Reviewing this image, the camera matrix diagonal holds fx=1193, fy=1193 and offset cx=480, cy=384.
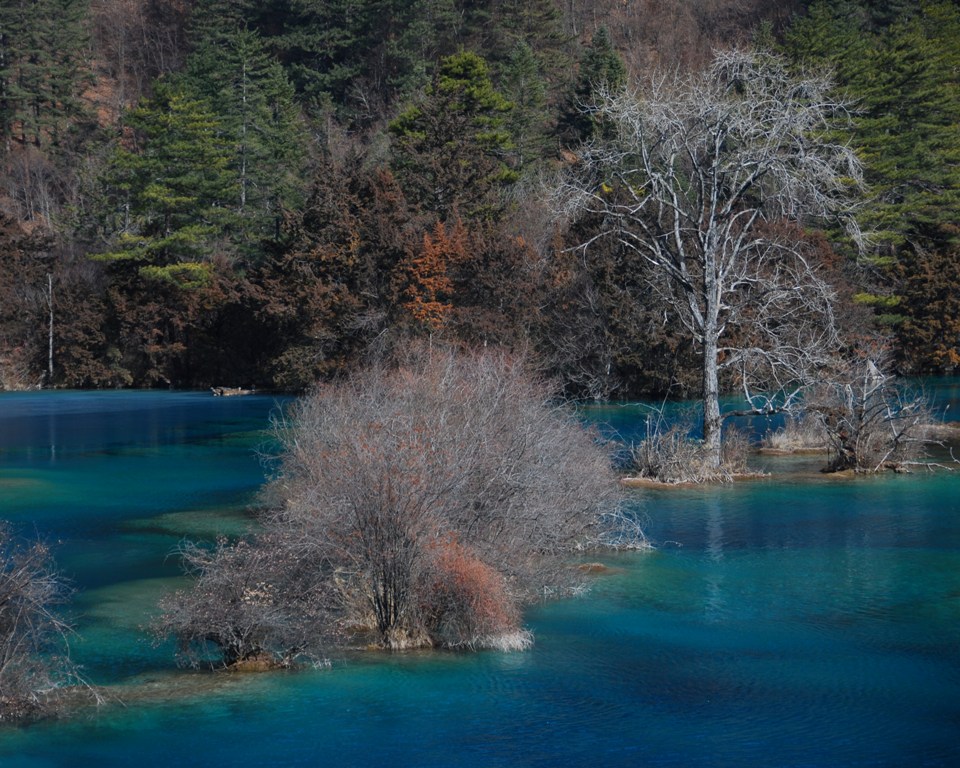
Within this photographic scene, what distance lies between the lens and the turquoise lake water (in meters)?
12.6

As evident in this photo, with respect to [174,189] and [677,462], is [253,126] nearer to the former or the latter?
[174,189]

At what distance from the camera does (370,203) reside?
5306 cm

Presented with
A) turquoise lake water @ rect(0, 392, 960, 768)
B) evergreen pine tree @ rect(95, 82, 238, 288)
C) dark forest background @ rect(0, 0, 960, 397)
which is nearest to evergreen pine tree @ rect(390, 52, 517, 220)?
dark forest background @ rect(0, 0, 960, 397)

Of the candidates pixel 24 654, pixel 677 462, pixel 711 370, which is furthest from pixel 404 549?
pixel 711 370

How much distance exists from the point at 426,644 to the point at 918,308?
46.5m

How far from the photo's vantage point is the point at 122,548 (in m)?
22.6

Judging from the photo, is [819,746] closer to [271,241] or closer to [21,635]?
[21,635]

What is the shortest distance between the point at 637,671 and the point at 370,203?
4045 centimetres

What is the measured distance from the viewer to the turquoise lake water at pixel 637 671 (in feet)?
41.4

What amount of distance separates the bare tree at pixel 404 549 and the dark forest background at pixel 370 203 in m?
17.9

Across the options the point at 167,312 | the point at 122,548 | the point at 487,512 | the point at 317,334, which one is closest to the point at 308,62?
the point at 167,312

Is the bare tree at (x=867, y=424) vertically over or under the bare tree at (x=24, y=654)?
over

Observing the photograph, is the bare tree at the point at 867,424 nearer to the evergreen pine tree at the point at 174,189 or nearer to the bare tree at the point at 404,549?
the bare tree at the point at 404,549

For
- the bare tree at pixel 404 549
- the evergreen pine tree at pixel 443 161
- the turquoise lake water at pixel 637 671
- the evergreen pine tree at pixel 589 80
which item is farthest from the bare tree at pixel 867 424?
the evergreen pine tree at pixel 589 80
